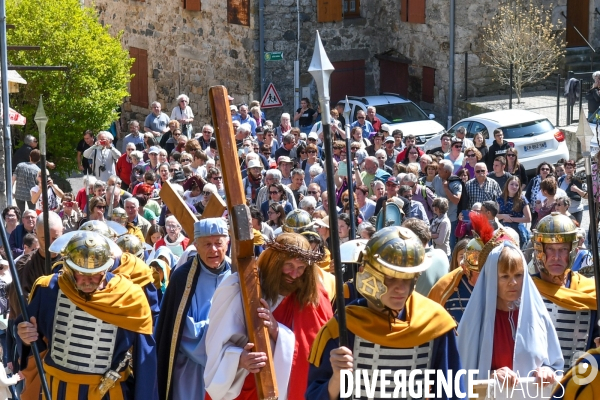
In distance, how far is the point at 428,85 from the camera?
84.4 ft

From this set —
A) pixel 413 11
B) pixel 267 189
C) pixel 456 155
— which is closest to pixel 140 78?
pixel 413 11

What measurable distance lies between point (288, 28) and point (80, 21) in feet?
16.3

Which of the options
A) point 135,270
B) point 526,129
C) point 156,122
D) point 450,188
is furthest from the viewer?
point 156,122

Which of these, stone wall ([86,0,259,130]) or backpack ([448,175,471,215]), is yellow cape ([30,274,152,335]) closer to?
backpack ([448,175,471,215])

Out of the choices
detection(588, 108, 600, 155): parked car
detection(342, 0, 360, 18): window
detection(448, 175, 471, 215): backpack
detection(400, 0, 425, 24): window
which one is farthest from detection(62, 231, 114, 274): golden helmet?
detection(342, 0, 360, 18): window

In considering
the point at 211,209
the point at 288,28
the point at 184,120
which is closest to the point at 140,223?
the point at 211,209

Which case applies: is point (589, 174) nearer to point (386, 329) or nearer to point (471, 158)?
point (386, 329)

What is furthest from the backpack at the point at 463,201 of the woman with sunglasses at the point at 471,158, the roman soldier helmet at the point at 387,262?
the roman soldier helmet at the point at 387,262

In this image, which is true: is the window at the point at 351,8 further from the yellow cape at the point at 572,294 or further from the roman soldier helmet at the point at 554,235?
→ the yellow cape at the point at 572,294

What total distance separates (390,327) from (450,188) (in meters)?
9.12

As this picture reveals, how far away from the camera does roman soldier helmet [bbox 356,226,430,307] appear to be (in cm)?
503

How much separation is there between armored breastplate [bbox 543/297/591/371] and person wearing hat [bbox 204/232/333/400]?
4.27ft

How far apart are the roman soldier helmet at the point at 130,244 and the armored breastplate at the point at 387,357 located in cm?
350

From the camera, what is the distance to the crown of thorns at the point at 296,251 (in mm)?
6215
